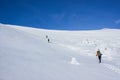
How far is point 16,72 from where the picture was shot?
902cm

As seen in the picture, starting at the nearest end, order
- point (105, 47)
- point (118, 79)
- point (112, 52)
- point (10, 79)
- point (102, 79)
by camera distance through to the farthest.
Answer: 1. point (10, 79)
2. point (102, 79)
3. point (118, 79)
4. point (112, 52)
5. point (105, 47)

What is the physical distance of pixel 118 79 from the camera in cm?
1201

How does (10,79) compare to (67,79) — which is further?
(67,79)

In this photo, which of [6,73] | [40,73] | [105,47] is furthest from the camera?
[105,47]

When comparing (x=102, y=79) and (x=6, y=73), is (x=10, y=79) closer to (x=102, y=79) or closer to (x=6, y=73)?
(x=6, y=73)

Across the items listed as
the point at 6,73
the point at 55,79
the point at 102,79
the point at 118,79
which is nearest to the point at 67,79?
the point at 55,79

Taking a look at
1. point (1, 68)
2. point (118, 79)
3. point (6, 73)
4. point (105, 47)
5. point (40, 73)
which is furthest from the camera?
point (105, 47)

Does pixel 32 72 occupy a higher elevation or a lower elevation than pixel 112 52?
lower

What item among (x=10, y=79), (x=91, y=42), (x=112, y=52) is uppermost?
(x=91, y=42)

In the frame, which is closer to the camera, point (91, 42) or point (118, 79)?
point (118, 79)

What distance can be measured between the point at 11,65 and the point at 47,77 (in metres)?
2.76

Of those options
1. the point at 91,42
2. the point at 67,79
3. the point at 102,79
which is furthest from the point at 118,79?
the point at 91,42

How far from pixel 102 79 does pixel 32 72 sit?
204 inches

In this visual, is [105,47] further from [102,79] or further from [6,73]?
[6,73]
